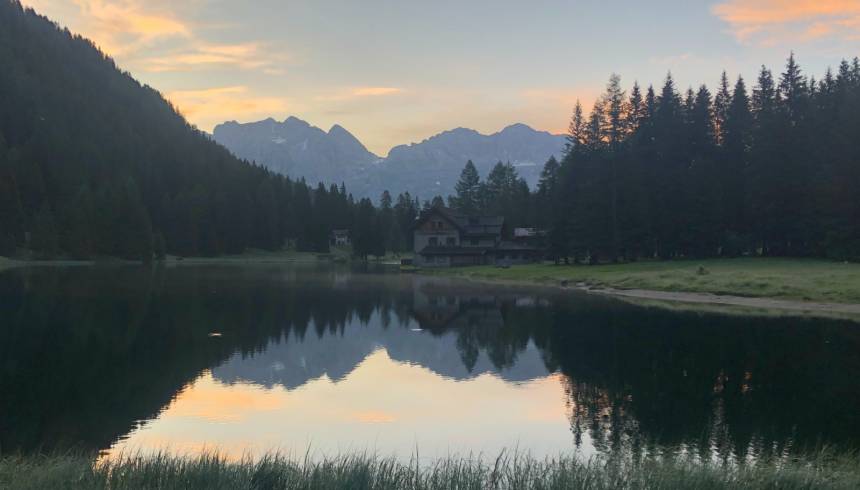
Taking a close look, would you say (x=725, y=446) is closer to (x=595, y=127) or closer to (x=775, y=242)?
Result: (x=775, y=242)

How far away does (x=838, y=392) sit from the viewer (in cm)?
2619

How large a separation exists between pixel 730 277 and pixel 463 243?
6785cm

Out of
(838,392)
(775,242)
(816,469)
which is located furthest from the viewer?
(775,242)

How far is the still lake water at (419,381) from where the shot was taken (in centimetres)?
2073

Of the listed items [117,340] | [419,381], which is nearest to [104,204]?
[117,340]

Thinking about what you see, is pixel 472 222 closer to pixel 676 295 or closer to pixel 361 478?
pixel 676 295

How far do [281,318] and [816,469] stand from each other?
40679mm

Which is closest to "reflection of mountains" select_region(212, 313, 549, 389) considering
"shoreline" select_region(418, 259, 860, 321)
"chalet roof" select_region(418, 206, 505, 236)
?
"shoreline" select_region(418, 259, 860, 321)

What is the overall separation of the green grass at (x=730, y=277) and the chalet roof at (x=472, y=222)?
3180cm

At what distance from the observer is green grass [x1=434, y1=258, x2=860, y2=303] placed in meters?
56.5

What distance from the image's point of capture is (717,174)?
320ft

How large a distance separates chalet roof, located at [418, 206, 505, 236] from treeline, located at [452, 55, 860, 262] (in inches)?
792

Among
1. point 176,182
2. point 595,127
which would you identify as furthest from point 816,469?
point 176,182

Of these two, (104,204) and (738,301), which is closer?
(738,301)
